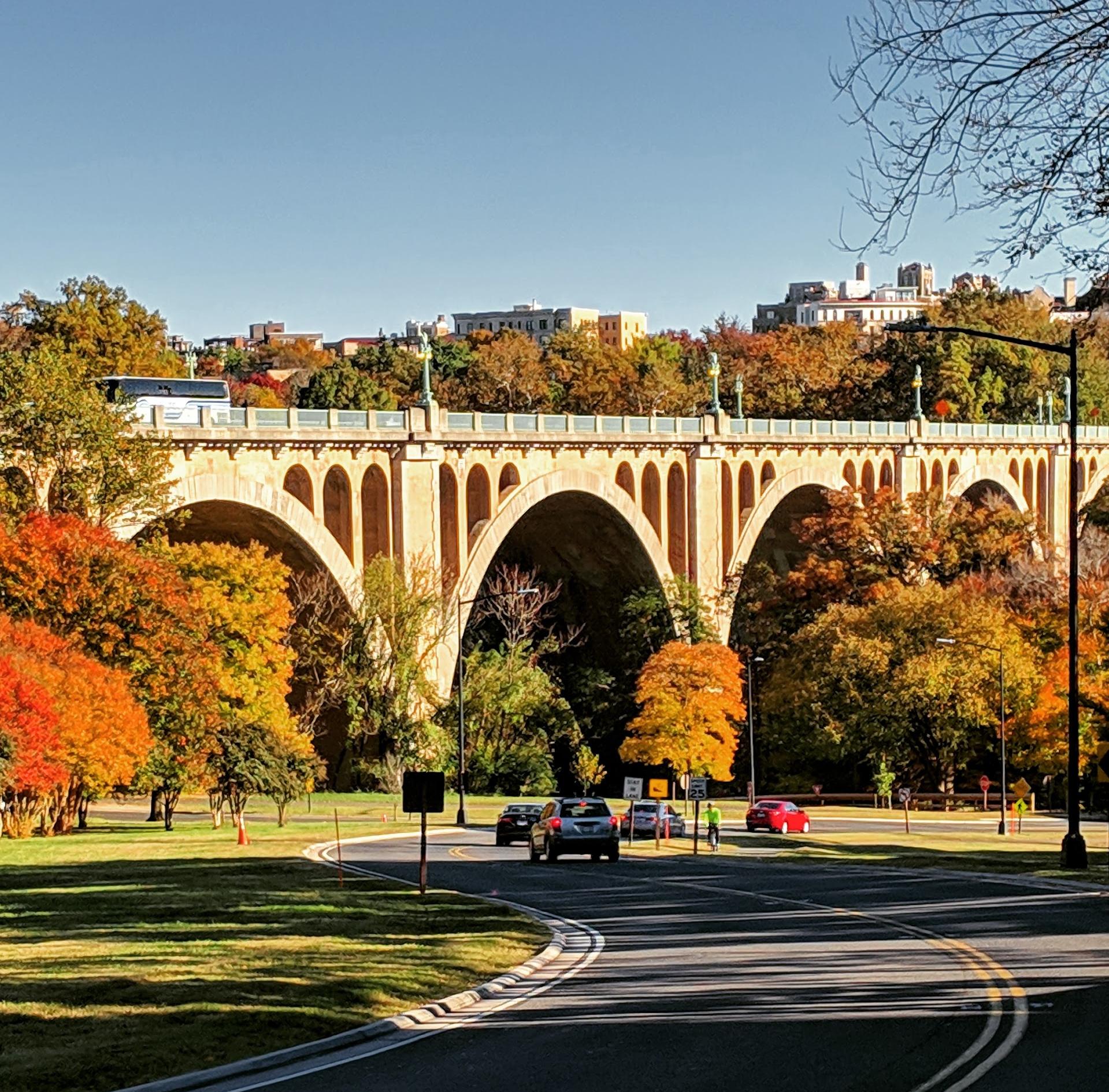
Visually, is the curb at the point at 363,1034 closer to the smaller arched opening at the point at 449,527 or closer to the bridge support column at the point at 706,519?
the smaller arched opening at the point at 449,527

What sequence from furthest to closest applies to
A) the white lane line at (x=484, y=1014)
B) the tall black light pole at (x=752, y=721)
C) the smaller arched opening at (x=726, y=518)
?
the smaller arched opening at (x=726, y=518) → the tall black light pole at (x=752, y=721) → the white lane line at (x=484, y=1014)

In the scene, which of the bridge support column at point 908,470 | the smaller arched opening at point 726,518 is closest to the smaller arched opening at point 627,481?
the smaller arched opening at point 726,518

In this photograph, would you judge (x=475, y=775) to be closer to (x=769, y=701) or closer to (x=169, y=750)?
(x=769, y=701)

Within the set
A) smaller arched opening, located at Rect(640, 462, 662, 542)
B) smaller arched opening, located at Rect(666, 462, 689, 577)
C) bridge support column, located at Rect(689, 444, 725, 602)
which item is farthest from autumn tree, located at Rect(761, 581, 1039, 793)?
smaller arched opening, located at Rect(640, 462, 662, 542)

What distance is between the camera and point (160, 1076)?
593 inches

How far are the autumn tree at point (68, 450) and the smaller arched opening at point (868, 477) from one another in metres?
47.2

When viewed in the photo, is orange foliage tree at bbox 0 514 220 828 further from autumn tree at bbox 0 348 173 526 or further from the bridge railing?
the bridge railing

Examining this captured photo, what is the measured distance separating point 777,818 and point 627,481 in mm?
27342

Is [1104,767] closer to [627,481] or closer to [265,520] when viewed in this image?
[265,520]

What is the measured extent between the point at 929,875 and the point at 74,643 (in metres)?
24.0

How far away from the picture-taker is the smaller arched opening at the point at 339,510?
68.4 metres

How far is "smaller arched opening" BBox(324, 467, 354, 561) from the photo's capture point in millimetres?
68375

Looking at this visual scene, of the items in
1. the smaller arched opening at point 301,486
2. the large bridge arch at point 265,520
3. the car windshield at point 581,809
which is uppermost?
the smaller arched opening at point 301,486

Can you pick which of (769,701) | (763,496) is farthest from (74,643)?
(763,496)
